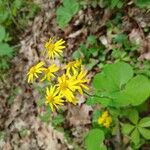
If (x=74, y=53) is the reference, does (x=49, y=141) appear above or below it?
below

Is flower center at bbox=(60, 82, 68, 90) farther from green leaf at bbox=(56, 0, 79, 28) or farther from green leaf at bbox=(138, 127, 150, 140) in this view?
green leaf at bbox=(56, 0, 79, 28)

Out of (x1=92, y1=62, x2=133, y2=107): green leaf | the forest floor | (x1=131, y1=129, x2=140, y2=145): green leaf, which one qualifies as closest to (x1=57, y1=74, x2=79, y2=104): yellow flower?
(x1=92, y1=62, x2=133, y2=107): green leaf

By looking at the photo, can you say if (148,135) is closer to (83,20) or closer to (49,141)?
(49,141)

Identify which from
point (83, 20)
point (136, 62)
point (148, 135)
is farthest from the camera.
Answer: point (83, 20)

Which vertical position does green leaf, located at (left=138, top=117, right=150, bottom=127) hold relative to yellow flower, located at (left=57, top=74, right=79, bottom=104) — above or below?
below

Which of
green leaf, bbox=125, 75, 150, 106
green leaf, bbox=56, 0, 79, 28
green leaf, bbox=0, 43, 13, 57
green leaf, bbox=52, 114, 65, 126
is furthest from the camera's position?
green leaf, bbox=0, 43, 13, 57

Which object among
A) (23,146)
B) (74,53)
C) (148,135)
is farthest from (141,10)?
(23,146)
